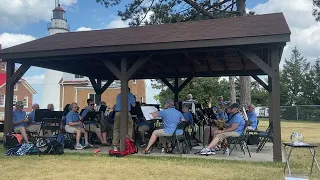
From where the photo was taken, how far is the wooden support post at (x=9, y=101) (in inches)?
366

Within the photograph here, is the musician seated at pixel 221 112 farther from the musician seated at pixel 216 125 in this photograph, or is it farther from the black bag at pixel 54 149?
the black bag at pixel 54 149

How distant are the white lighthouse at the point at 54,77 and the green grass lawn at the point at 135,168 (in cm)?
2764

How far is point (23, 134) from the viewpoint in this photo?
30.3 ft

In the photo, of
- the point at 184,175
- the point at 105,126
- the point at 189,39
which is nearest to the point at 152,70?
the point at 105,126

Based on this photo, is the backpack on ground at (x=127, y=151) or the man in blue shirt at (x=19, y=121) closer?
the backpack on ground at (x=127, y=151)

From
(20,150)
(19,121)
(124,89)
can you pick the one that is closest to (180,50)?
(124,89)

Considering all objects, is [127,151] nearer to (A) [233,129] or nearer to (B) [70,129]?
(B) [70,129]

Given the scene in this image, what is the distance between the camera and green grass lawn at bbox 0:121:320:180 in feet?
19.1

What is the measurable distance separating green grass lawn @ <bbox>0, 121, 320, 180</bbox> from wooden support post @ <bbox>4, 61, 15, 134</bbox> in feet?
5.51

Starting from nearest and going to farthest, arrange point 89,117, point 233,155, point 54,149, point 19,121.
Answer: point 233,155
point 54,149
point 19,121
point 89,117

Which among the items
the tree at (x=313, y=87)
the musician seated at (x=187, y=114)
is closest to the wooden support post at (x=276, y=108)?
the musician seated at (x=187, y=114)

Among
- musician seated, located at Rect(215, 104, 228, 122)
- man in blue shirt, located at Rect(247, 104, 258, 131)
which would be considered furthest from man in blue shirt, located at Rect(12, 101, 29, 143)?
man in blue shirt, located at Rect(247, 104, 258, 131)

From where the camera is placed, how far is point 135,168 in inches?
256

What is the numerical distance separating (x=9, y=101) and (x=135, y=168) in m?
5.03
